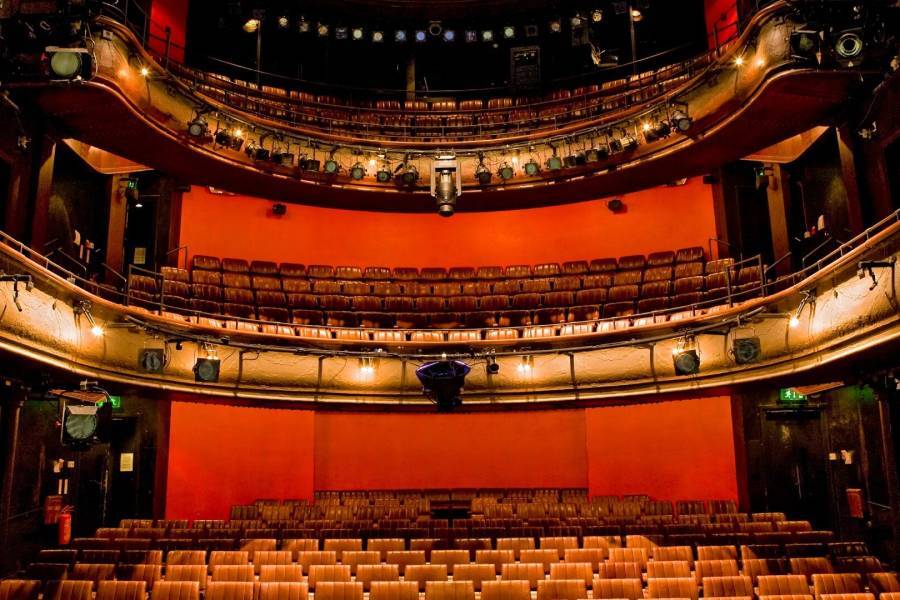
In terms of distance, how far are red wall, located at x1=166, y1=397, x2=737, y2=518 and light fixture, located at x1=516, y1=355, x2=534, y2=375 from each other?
1937mm

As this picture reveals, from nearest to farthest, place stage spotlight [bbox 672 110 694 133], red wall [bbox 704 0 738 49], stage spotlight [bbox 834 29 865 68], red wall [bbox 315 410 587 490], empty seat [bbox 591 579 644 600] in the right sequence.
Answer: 1. empty seat [bbox 591 579 644 600]
2. stage spotlight [bbox 834 29 865 68]
3. stage spotlight [bbox 672 110 694 133]
4. red wall [bbox 315 410 587 490]
5. red wall [bbox 704 0 738 49]

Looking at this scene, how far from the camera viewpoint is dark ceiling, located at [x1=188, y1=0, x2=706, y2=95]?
11117 mm

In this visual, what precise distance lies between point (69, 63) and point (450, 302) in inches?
195

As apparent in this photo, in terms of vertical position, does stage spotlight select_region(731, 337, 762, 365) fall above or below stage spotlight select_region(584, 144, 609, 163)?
below

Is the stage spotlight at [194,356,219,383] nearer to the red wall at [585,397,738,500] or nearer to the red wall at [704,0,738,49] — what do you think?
the red wall at [585,397,738,500]

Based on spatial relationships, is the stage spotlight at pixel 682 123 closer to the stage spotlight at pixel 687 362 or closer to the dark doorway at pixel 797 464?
the stage spotlight at pixel 687 362

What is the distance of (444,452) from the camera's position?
31.8 feet

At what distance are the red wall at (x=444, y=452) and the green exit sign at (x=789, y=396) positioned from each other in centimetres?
68

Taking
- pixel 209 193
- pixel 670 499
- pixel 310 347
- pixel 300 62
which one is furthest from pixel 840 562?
pixel 300 62

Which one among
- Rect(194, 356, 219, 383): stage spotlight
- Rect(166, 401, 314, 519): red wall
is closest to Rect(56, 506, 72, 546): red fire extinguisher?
Rect(166, 401, 314, 519): red wall

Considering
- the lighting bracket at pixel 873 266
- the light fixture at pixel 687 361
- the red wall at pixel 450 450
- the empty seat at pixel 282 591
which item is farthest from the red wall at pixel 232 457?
the lighting bracket at pixel 873 266

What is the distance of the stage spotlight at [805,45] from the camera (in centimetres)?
581

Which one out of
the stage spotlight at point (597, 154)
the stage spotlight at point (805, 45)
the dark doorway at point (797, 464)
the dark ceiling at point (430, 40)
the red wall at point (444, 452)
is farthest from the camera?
the dark ceiling at point (430, 40)

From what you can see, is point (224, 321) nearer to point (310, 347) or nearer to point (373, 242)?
point (310, 347)
